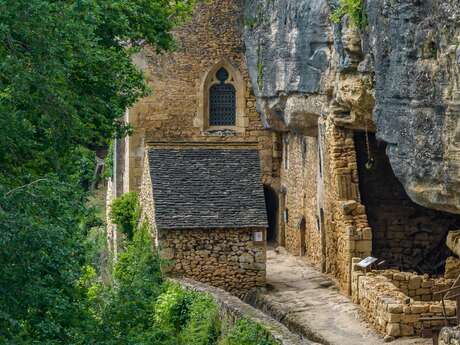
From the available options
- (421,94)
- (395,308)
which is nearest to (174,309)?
(395,308)

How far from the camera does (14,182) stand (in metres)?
17.0

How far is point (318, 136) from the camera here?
30875 mm

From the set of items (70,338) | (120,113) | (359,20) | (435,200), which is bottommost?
(70,338)

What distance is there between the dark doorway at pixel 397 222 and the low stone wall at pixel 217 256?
3.39 meters

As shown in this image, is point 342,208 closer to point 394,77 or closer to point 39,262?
point 394,77

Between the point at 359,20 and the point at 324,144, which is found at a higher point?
the point at 359,20

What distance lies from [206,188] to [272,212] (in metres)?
10.2

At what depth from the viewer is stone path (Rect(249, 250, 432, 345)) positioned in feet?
74.9

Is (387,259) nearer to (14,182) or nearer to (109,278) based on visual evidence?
(109,278)

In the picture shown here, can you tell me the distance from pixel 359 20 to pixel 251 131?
44.4ft

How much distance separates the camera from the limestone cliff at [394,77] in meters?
19.5

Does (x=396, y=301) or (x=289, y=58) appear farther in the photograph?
(x=289, y=58)

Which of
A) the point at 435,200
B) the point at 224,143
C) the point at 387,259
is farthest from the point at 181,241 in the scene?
the point at 435,200

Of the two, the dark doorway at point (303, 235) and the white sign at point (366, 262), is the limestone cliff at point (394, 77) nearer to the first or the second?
the white sign at point (366, 262)
